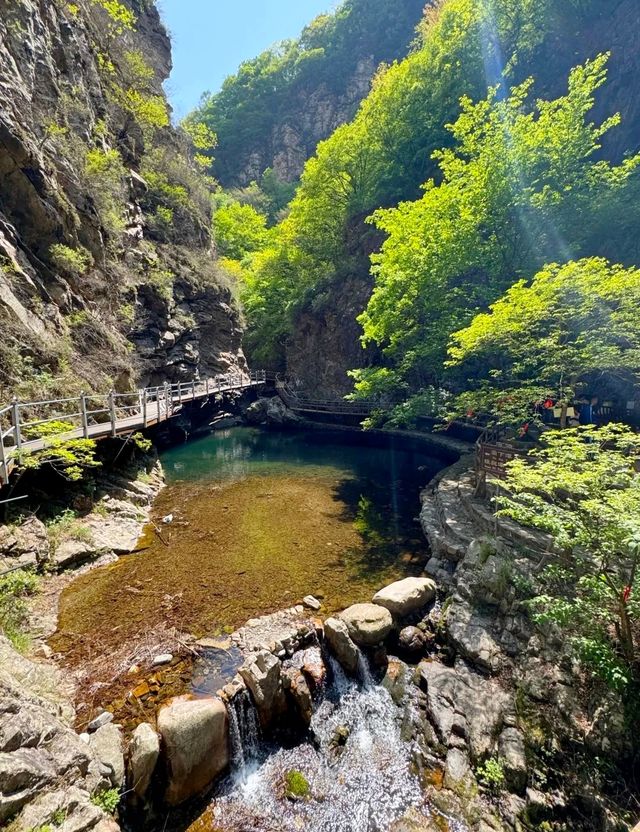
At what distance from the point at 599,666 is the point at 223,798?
4144mm

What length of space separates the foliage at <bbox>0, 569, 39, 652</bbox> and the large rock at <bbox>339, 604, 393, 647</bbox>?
459cm

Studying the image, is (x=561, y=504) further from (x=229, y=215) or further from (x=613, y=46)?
(x=229, y=215)

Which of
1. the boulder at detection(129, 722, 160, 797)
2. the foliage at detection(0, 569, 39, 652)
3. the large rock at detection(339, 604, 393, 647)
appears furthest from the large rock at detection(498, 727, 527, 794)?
the foliage at detection(0, 569, 39, 652)

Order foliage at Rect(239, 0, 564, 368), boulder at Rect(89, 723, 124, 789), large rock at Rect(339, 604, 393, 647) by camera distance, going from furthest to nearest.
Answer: foliage at Rect(239, 0, 564, 368) → large rock at Rect(339, 604, 393, 647) → boulder at Rect(89, 723, 124, 789)

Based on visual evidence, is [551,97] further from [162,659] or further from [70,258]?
[162,659]

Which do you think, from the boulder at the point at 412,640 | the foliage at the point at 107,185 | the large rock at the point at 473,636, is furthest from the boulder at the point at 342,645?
the foliage at the point at 107,185

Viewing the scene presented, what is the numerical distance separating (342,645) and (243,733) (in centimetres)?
164

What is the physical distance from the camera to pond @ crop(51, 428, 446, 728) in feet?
18.5

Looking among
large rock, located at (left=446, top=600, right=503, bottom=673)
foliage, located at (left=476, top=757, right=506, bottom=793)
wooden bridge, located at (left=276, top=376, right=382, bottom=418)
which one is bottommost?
foliage, located at (left=476, top=757, right=506, bottom=793)

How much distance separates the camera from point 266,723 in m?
4.35

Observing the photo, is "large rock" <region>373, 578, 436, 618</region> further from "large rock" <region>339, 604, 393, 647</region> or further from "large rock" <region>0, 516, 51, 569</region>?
"large rock" <region>0, 516, 51, 569</region>

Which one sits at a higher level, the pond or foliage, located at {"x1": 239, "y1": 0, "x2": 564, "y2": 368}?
foliage, located at {"x1": 239, "y1": 0, "x2": 564, "y2": 368}

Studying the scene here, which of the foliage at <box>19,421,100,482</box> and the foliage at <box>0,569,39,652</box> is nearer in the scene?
the foliage at <box>0,569,39,652</box>

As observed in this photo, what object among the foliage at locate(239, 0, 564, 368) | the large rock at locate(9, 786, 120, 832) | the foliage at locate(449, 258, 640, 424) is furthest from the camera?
the foliage at locate(239, 0, 564, 368)
